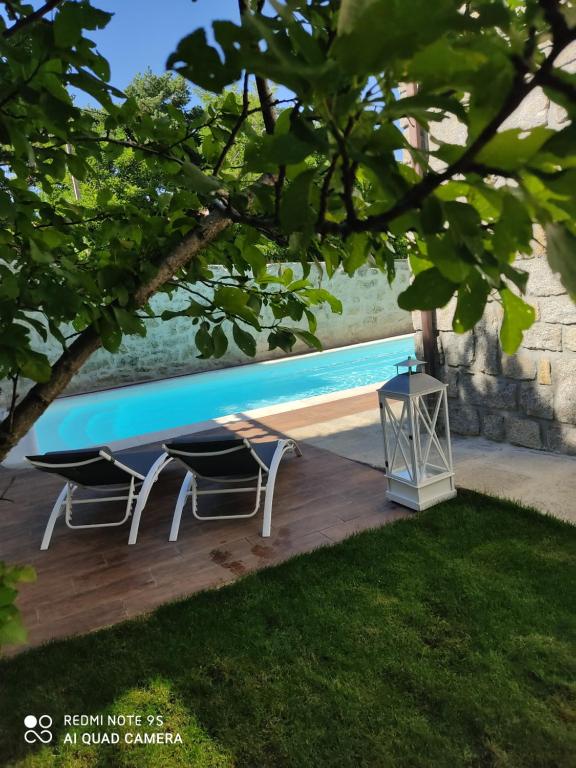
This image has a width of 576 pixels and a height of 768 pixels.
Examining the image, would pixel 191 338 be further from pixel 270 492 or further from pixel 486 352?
pixel 270 492

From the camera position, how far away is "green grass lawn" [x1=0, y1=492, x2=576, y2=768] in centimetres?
197

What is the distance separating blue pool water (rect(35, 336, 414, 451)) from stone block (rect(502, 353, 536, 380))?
6122 mm

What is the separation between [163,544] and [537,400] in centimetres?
332

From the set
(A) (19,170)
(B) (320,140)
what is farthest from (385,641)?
(B) (320,140)

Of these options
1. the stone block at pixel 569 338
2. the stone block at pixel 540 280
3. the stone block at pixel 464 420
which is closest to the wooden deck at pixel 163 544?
the stone block at pixel 464 420

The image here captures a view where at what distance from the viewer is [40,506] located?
15.7 feet

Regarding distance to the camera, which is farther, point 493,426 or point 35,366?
point 493,426

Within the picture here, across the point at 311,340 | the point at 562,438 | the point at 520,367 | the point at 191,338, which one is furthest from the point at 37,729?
the point at 191,338

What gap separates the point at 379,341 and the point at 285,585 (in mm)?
12486

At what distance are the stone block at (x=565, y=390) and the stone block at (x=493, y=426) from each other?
1.87ft

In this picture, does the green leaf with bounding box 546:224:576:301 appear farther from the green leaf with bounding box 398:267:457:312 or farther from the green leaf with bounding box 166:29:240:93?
the green leaf with bounding box 166:29:240:93

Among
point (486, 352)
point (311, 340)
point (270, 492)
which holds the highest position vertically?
point (311, 340)

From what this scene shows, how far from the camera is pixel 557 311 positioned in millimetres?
4406

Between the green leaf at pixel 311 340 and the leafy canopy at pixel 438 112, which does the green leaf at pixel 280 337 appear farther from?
the leafy canopy at pixel 438 112
